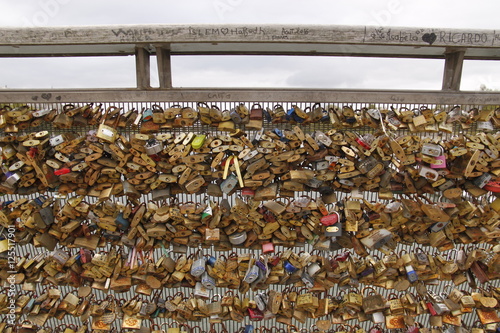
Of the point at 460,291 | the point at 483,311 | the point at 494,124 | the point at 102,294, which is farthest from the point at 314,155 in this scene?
the point at 102,294

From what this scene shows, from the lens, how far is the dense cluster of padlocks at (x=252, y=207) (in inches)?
133

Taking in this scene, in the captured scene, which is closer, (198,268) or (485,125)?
(485,125)

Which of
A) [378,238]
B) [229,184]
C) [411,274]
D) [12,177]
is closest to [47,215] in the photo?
[12,177]

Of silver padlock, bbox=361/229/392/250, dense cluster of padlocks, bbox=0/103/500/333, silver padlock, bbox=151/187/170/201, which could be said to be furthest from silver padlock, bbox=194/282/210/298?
silver padlock, bbox=361/229/392/250

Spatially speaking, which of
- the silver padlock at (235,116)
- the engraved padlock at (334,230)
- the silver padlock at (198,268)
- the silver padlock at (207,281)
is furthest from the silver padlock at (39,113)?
the engraved padlock at (334,230)

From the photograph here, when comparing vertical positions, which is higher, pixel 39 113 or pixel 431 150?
pixel 39 113

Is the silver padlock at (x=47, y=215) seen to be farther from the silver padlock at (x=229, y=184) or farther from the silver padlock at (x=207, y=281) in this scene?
the silver padlock at (x=229, y=184)

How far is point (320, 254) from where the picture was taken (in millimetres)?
4051

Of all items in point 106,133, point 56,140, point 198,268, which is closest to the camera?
point 106,133

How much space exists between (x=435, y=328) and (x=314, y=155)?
2760mm

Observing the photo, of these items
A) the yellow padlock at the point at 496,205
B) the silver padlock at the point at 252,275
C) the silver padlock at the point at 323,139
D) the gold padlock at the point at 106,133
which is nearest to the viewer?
the gold padlock at the point at 106,133

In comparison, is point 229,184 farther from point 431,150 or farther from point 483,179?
point 483,179

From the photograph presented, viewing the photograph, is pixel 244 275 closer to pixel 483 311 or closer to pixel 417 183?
pixel 417 183

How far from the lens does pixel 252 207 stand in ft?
11.4
